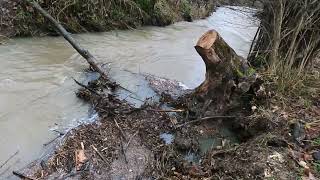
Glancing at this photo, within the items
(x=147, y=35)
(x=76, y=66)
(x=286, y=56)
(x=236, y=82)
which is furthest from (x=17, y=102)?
(x=147, y=35)

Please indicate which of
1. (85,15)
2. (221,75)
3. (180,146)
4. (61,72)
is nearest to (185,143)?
(180,146)

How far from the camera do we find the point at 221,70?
18.2ft

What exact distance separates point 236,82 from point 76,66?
11.2ft

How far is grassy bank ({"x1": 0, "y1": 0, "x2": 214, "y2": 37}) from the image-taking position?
30.1 feet

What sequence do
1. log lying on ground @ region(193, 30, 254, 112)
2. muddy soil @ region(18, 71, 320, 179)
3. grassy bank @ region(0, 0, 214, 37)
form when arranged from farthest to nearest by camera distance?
grassy bank @ region(0, 0, 214, 37) → log lying on ground @ region(193, 30, 254, 112) → muddy soil @ region(18, 71, 320, 179)

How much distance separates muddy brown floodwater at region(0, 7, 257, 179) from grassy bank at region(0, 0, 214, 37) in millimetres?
297

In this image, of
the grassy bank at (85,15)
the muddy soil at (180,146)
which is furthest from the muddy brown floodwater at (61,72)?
the muddy soil at (180,146)

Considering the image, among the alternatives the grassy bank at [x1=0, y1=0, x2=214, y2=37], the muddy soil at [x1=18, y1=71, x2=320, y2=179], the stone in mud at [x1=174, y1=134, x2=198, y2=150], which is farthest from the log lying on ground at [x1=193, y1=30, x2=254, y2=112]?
the grassy bank at [x1=0, y1=0, x2=214, y2=37]

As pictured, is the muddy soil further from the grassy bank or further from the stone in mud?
the grassy bank

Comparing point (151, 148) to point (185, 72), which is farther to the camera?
point (185, 72)

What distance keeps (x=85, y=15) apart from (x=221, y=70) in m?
5.79

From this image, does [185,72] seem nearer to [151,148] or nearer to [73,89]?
[73,89]

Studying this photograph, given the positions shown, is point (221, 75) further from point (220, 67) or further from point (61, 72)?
Result: point (61, 72)

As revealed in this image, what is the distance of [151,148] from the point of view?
15.8ft
